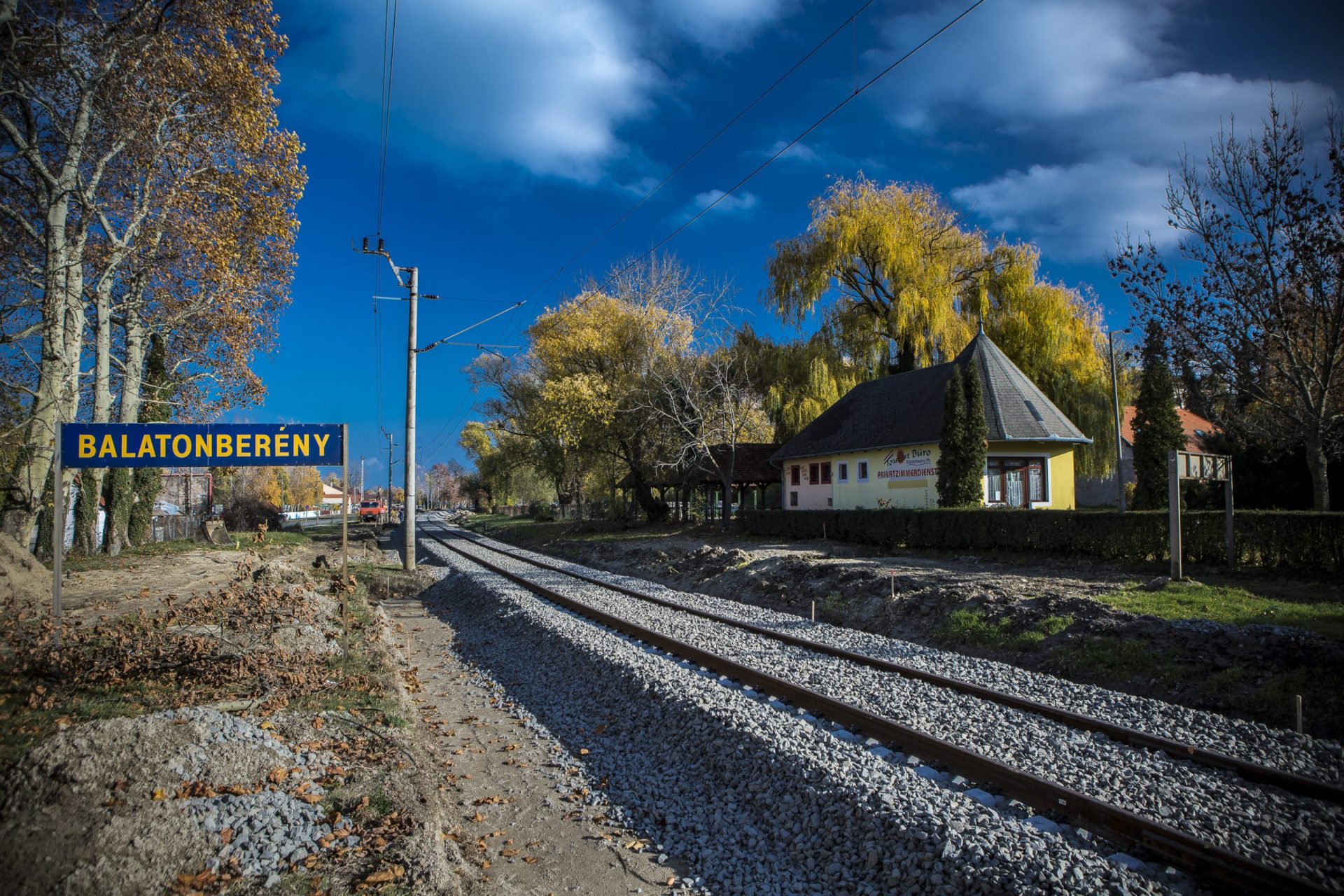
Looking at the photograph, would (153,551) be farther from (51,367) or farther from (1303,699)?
(1303,699)

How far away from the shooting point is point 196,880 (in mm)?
3770

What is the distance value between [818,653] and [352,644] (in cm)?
665

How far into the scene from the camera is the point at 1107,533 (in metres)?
16.0

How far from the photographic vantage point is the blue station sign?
894 cm

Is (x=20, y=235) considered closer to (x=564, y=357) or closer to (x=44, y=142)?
(x=44, y=142)

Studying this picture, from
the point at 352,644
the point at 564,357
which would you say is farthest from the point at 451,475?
the point at 352,644

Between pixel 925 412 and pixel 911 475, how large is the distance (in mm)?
2598

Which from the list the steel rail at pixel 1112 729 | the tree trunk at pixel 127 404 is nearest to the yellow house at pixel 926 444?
the steel rail at pixel 1112 729

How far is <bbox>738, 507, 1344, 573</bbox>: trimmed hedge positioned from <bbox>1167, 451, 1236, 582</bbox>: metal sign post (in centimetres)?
47

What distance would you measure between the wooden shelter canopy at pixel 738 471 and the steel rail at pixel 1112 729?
990 inches

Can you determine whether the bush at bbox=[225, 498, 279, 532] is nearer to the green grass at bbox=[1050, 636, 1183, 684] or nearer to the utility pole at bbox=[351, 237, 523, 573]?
the utility pole at bbox=[351, 237, 523, 573]

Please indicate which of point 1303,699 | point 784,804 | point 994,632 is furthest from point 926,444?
point 784,804

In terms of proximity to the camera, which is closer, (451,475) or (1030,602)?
(1030,602)

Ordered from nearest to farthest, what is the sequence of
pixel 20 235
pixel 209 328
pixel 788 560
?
pixel 20 235 → pixel 788 560 → pixel 209 328
